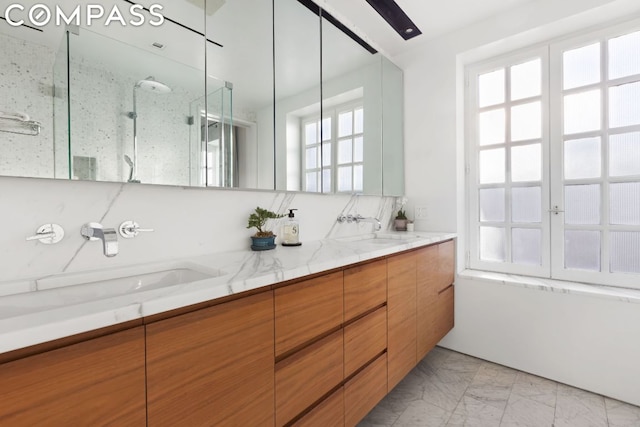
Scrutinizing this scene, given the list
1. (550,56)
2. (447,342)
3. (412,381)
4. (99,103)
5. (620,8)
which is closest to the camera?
(99,103)

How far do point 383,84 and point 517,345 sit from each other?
7.22 ft

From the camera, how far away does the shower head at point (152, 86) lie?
1135 millimetres

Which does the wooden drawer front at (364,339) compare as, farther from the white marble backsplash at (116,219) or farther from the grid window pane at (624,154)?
the grid window pane at (624,154)

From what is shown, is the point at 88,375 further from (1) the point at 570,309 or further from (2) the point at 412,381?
(1) the point at 570,309

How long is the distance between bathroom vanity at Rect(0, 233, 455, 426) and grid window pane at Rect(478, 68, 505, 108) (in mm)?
1612

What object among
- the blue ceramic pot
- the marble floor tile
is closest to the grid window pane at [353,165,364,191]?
the blue ceramic pot

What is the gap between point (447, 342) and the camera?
2389 millimetres

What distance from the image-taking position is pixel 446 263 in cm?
219

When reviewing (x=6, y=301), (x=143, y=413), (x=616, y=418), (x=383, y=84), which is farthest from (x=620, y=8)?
(x=6, y=301)

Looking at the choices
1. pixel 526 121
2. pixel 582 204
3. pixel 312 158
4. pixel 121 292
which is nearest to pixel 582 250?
pixel 582 204

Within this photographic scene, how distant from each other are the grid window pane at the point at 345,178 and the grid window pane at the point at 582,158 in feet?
4.92

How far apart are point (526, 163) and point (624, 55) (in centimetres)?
82

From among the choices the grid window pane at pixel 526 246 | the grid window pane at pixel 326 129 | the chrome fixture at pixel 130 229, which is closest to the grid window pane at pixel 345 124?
the grid window pane at pixel 326 129

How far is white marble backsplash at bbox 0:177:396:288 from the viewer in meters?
0.90
